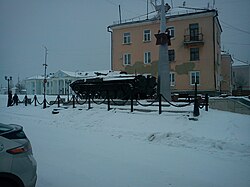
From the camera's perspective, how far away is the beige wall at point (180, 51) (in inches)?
1302

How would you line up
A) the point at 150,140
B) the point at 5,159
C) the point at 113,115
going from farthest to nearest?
1. the point at 113,115
2. the point at 150,140
3. the point at 5,159

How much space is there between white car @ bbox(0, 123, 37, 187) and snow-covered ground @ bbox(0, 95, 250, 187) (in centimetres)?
135

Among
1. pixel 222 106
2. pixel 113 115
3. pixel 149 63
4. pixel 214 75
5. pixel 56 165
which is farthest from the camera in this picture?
pixel 149 63

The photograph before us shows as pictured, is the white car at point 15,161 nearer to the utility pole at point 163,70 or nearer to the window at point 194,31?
the utility pole at point 163,70

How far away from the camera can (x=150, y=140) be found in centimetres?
986

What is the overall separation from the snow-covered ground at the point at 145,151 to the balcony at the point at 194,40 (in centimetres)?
2180

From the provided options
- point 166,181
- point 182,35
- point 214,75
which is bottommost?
point 166,181

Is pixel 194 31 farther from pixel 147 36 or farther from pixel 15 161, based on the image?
pixel 15 161

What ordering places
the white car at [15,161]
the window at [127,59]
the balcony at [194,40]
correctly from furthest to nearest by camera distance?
1. the window at [127,59]
2. the balcony at [194,40]
3. the white car at [15,161]

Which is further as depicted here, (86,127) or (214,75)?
(214,75)

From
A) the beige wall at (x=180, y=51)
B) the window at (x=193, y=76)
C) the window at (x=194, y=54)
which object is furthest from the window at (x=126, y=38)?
the window at (x=193, y=76)

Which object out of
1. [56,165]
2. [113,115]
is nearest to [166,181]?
[56,165]

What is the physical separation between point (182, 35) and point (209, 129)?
1029 inches

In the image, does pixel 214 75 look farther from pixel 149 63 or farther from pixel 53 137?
pixel 53 137
